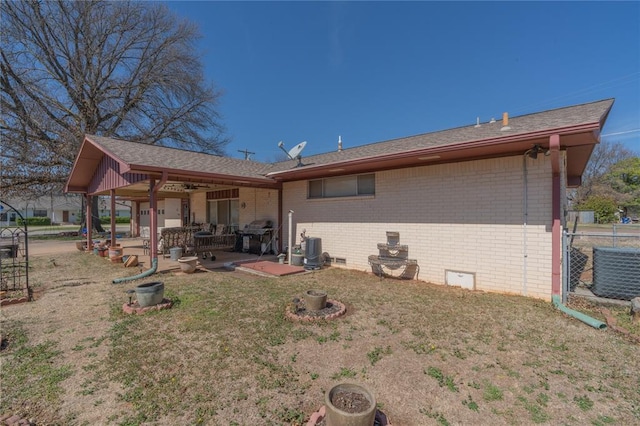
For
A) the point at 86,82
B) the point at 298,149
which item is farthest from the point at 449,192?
the point at 86,82

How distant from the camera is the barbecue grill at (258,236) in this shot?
10.6m

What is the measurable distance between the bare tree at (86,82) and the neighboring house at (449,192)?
11.1m

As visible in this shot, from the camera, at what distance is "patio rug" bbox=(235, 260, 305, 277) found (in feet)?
25.4

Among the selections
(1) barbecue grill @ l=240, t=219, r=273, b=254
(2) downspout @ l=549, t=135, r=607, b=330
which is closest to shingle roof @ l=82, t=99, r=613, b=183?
(2) downspout @ l=549, t=135, r=607, b=330

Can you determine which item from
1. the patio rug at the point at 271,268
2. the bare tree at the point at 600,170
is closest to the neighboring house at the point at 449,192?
the patio rug at the point at 271,268

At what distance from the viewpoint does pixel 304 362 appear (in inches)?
127

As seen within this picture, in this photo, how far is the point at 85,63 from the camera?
19906mm

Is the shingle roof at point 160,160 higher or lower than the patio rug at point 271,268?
higher

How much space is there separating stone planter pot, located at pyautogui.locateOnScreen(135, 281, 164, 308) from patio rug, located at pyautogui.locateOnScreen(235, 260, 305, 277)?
310 centimetres

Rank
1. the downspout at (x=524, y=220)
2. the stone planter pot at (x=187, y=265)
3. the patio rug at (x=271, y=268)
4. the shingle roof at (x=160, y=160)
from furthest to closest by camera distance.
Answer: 1. the patio rug at (x=271, y=268)
2. the stone planter pot at (x=187, y=265)
3. the shingle roof at (x=160, y=160)
4. the downspout at (x=524, y=220)

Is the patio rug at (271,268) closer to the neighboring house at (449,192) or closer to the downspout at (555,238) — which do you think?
the neighboring house at (449,192)

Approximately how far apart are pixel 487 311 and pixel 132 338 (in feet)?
17.8

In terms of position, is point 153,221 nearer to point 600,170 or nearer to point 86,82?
point 86,82

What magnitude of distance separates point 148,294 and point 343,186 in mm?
5854
